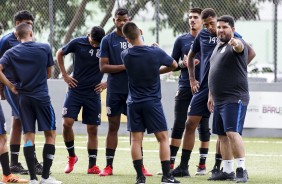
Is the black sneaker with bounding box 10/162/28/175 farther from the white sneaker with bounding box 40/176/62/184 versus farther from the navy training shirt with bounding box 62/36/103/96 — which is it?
the white sneaker with bounding box 40/176/62/184

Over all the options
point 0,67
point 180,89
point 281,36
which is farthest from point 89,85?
point 281,36

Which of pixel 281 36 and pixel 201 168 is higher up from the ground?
pixel 281 36

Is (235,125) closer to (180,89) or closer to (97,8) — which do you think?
(180,89)

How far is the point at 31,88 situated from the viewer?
39.2ft

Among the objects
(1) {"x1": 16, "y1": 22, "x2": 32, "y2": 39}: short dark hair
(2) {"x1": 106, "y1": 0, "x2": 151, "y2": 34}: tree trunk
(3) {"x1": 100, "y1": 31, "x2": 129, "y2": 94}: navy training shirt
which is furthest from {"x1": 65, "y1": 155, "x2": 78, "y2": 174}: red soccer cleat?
(2) {"x1": 106, "y1": 0, "x2": 151, "y2": 34}: tree trunk

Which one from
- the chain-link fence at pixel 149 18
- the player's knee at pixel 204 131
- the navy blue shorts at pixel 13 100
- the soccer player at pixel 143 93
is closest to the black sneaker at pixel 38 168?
the navy blue shorts at pixel 13 100

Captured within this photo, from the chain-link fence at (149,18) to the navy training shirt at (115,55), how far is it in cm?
848

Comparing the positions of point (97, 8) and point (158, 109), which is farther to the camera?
point (97, 8)

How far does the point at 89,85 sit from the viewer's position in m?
13.9

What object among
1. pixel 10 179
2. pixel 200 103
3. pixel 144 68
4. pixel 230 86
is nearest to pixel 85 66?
pixel 200 103

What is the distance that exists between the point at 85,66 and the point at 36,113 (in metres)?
2.01

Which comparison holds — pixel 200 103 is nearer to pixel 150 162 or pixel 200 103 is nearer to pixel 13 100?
pixel 13 100

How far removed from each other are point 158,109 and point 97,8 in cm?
1152

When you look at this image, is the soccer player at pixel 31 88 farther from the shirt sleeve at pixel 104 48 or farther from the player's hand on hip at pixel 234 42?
the player's hand on hip at pixel 234 42
